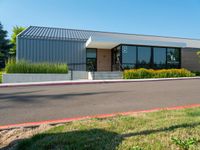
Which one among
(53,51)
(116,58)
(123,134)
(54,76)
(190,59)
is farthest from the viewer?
(190,59)

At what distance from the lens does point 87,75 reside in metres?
21.2

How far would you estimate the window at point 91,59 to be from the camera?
2398 centimetres

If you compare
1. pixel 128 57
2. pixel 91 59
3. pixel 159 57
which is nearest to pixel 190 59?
pixel 159 57

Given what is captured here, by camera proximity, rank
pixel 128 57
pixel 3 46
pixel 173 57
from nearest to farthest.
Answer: pixel 128 57, pixel 173 57, pixel 3 46

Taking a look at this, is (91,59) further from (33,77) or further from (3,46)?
(3,46)

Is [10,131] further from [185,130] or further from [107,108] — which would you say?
[185,130]

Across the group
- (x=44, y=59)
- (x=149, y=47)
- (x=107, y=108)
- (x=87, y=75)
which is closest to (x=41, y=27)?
(x=44, y=59)

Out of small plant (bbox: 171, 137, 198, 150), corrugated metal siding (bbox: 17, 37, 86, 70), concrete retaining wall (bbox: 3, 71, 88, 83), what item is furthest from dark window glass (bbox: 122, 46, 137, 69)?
small plant (bbox: 171, 137, 198, 150)

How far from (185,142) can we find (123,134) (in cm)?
112

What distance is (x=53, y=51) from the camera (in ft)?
72.5

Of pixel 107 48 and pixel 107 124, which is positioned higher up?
pixel 107 48

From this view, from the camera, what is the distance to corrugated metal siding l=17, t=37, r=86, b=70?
21.1 meters

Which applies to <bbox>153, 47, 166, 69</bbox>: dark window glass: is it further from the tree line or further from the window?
the tree line

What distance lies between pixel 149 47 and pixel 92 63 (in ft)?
21.9
